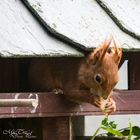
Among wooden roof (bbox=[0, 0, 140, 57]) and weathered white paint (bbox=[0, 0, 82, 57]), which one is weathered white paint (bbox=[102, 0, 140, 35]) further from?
weathered white paint (bbox=[0, 0, 82, 57])

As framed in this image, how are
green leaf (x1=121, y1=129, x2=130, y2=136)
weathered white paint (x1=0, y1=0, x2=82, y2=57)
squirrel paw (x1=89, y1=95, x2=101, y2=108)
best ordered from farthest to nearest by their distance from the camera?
green leaf (x1=121, y1=129, x2=130, y2=136)
squirrel paw (x1=89, y1=95, x2=101, y2=108)
weathered white paint (x1=0, y1=0, x2=82, y2=57)

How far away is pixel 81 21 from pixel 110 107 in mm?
268

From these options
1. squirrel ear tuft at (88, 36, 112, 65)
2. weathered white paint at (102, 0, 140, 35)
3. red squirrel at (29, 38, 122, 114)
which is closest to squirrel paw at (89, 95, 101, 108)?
red squirrel at (29, 38, 122, 114)

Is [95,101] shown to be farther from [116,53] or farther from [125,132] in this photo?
[125,132]

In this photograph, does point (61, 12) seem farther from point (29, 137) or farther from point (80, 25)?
point (29, 137)

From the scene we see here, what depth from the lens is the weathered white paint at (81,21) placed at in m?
1.86

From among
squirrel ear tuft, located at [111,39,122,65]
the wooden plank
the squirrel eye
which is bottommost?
the wooden plank

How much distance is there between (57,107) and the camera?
1913mm

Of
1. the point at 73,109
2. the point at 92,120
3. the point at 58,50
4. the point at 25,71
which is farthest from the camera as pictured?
the point at 92,120

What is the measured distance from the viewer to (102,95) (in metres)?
1.97

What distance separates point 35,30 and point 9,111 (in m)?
0.24

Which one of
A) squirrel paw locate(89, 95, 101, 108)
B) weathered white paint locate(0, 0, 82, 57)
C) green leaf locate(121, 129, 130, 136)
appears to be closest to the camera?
weathered white paint locate(0, 0, 82, 57)

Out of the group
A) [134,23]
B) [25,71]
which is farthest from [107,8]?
[25,71]

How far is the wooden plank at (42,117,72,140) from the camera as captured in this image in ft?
6.40
